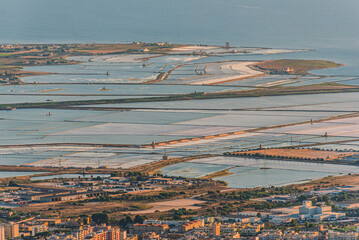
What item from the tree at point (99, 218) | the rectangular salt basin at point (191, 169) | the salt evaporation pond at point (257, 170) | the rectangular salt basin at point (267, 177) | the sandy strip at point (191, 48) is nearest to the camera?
the tree at point (99, 218)

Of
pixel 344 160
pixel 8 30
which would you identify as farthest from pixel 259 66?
pixel 8 30

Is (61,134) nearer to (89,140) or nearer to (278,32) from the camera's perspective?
(89,140)

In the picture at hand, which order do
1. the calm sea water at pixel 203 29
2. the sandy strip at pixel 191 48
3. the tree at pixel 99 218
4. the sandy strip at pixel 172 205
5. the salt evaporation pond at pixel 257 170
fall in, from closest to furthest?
the tree at pixel 99 218
the sandy strip at pixel 172 205
the salt evaporation pond at pixel 257 170
the sandy strip at pixel 191 48
the calm sea water at pixel 203 29

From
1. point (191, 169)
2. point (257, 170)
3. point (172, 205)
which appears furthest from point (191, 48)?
point (172, 205)

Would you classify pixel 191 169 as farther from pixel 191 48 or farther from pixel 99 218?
pixel 191 48

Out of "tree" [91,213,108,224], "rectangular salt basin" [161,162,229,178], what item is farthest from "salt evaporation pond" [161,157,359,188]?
"tree" [91,213,108,224]

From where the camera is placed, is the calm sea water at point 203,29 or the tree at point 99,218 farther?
the calm sea water at point 203,29

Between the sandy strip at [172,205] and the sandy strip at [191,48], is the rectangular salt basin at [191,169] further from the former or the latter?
the sandy strip at [191,48]

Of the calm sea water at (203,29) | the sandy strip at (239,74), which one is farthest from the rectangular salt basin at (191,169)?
the calm sea water at (203,29)
